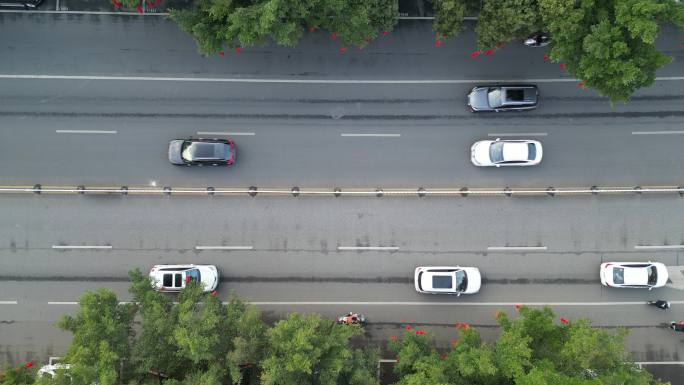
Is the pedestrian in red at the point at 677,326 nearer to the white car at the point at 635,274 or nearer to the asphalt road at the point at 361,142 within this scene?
the white car at the point at 635,274

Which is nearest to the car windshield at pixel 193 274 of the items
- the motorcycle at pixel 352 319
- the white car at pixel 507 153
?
the motorcycle at pixel 352 319

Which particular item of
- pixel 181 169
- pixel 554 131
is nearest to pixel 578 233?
pixel 554 131

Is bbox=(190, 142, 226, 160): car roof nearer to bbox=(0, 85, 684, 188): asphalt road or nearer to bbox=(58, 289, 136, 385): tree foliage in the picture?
bbox=(0, 85, 684, 188): asphalt road

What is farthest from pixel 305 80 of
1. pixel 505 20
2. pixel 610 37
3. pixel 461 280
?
pixel 610 37

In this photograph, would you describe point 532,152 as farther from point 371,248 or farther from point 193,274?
point 193,274

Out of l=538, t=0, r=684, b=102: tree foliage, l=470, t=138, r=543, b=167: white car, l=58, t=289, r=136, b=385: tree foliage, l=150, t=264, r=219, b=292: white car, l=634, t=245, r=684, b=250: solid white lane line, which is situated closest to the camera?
l=58, t=289, r=136, b=385: tree foliage

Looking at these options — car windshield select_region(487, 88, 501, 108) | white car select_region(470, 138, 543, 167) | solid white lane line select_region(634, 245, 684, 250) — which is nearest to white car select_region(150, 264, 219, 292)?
white car select_region(470, 138, 543, 167)
